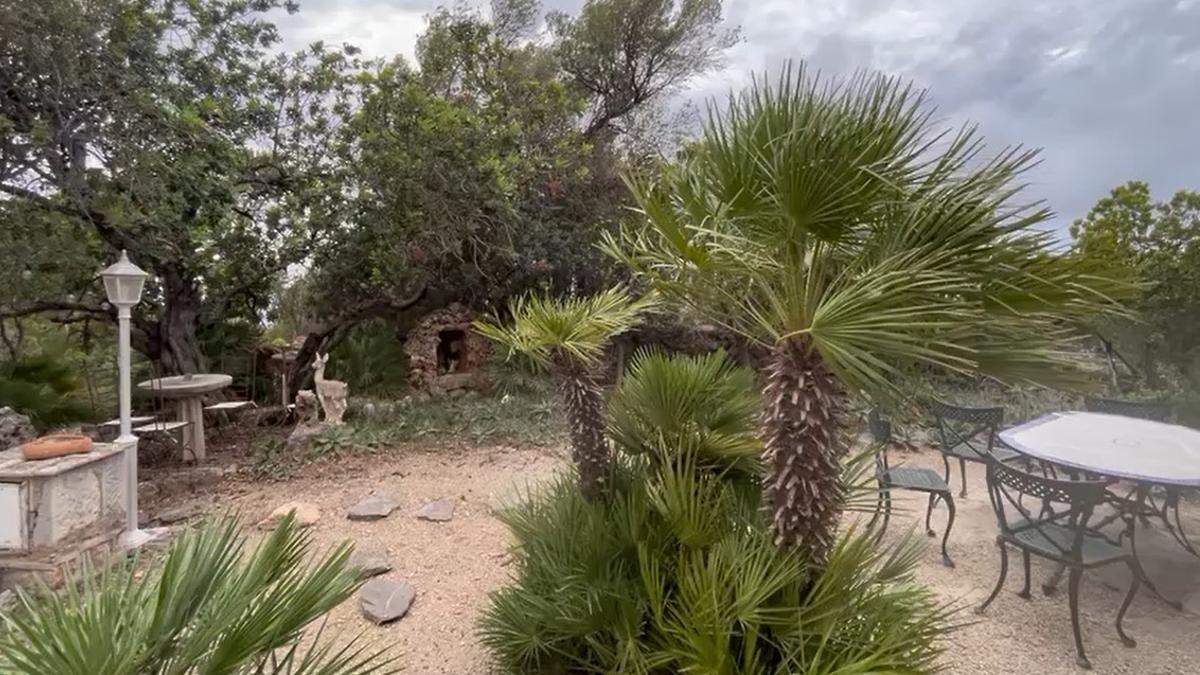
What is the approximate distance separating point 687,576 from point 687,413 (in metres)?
0.84

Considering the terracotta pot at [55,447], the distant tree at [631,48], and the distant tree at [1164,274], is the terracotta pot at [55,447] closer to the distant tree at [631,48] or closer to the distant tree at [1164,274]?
the distant tree at [631,48]

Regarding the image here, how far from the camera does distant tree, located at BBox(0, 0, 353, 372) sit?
4898mm

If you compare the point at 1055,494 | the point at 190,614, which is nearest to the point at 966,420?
the point at 1055,494

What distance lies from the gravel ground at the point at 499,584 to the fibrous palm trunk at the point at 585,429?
1.06 meters

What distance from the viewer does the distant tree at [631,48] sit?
10.1m

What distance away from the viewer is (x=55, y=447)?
11.5ft

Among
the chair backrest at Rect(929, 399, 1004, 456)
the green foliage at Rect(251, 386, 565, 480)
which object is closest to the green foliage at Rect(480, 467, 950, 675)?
the chair backrest at Rect(929, 399, 1004, 456)

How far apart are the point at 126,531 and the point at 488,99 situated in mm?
6189

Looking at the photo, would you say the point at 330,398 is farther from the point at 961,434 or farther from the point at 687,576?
the point at 961,434

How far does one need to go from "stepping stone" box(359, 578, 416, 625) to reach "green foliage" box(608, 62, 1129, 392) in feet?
8.36

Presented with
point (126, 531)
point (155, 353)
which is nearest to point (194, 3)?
point (155, 353)

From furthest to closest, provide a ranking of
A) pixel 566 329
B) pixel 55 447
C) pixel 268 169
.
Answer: pixel 268 169 < pixel 55 447 < pixel 566 329

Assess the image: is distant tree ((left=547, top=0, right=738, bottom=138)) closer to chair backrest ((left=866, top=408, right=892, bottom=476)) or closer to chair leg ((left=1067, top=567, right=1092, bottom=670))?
chair backrest ((left=866, top=408, right=892, bottom=476))

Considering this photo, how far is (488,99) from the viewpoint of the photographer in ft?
25.2
